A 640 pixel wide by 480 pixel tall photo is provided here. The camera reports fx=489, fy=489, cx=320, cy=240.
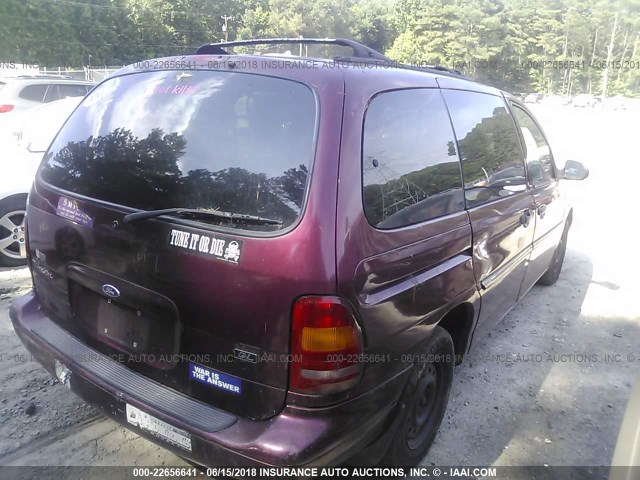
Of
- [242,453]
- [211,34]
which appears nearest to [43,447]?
[242,453]

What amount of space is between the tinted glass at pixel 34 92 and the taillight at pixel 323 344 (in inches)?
433

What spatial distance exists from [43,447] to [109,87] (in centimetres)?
A: 188

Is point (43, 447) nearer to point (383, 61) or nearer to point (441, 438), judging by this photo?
point (441, 438)

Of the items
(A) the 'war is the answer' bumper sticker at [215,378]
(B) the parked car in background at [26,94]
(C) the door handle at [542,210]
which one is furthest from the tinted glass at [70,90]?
(A) the 'war is the answer' bumper sticker at [215,378]

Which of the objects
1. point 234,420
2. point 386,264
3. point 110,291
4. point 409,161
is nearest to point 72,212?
point 110,291

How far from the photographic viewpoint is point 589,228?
25.4 feet

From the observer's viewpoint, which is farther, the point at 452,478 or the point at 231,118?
the point at 452,478

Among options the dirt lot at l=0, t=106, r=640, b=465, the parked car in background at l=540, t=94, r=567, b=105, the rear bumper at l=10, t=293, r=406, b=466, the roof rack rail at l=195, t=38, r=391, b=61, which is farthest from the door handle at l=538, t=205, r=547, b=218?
the parked car in background at l=540, t=94, r=567, b=105

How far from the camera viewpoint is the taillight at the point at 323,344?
1.71 m

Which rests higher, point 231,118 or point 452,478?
point 231,118

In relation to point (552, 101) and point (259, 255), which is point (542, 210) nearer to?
point (259, 255)

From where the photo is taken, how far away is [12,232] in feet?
15.1

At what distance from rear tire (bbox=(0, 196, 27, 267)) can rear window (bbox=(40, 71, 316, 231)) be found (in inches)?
99.3

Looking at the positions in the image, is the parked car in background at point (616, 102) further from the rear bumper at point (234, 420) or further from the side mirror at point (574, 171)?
the rear bumper at point (234, 420)
